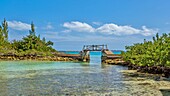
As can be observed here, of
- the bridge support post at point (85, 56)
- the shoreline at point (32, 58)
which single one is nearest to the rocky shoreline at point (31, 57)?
the shoreline at point (32, 58)

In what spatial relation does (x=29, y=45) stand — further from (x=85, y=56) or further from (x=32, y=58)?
(x=85, y=56)

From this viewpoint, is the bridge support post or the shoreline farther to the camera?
the bridge support post

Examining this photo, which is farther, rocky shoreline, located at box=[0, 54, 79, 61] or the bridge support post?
the bridge support post

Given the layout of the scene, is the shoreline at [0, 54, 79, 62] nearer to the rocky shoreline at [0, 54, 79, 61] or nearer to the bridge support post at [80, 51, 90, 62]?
the rocky shoreline at [0, 54, 79, 61]

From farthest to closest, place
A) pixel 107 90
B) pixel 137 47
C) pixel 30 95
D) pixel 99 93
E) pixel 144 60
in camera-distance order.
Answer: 1. pixel 137 47
2. pixel 144 60
3. pixel 107 90
4. pixel 99 93
5. pixel 30 95

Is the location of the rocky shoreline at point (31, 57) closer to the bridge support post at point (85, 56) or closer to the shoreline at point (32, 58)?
the shoreline at point (32, 58)

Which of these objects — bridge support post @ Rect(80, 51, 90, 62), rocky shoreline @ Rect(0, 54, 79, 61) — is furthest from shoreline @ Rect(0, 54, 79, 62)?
bridge support post @ Rect(80, 51, 90, 62)

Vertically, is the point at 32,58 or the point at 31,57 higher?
the point at 31,57

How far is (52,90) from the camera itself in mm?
17375

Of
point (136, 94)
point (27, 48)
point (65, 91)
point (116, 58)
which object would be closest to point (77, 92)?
point (65, 91)

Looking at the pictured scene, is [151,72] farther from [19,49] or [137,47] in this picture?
[19,49]

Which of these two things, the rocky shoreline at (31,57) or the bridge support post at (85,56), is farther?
the bridge support post at (85,56)

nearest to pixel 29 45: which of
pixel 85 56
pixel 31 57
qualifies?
pixel 31 57

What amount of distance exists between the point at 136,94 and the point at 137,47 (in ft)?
92.2
